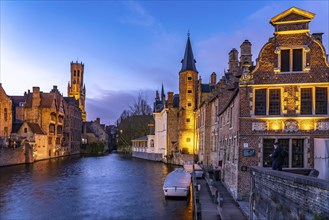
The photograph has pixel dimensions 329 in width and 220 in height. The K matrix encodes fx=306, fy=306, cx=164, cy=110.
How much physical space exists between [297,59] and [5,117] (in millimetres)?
56203

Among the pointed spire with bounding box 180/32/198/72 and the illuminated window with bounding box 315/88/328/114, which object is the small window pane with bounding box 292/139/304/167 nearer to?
the illuminated window with bounding box 315/88/328/114

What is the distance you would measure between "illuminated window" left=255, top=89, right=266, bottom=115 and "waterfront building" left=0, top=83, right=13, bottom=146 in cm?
5017

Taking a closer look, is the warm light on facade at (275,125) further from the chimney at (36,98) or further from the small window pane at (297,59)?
the chimney at (36,98)

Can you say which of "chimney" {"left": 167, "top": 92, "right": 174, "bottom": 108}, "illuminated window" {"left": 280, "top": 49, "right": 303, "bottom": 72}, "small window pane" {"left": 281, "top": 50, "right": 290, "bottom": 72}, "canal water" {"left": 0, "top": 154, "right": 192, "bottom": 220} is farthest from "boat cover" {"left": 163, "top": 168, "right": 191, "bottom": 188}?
"chimney" {"left": 167, "top": 92, "right": 174, "bottom": 108}

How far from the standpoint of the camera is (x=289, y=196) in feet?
30.8

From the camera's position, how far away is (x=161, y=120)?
2594 inches

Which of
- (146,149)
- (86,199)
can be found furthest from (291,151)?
(146,149)

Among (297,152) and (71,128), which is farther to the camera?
(71,128)

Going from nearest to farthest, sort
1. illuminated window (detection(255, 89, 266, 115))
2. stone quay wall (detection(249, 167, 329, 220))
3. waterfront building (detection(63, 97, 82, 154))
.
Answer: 1. stone quay wall (detection(249, 167, 329, 220))
2. illuminated window (detection(255, 89, 266, 115))
3. waterfront building (detection(63, 97, 82, 154))

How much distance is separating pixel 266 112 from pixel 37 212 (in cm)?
1637

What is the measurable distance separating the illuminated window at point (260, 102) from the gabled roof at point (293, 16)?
4.31m

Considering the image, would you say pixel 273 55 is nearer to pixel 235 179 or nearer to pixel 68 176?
pixel 235 179

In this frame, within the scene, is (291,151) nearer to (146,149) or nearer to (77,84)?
(146,149)

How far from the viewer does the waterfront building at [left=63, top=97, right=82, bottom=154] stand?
281 feet
